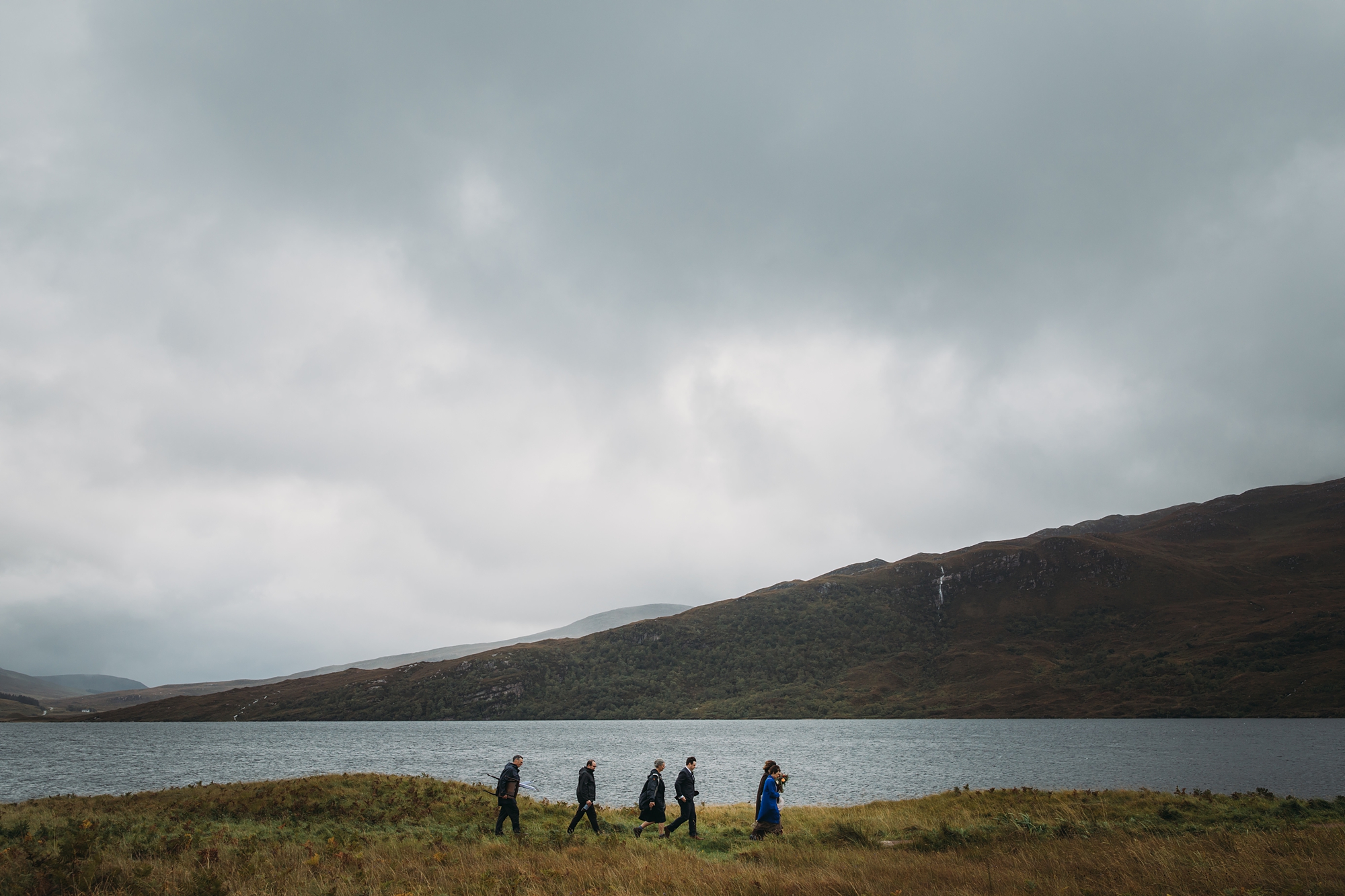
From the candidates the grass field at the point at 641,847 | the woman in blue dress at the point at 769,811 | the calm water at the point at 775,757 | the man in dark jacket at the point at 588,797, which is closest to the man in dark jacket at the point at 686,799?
the grass field at the point at 641,847

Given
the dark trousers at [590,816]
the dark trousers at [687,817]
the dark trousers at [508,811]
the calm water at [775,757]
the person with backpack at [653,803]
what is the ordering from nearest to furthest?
the dark trousers at [590,816] < the dark trousers at [687,817] < the dark trousers at [508,811] < the person with backpack at [653,803] < the calm water at [775,757]

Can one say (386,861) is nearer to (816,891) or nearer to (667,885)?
(667,885)

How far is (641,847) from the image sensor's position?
1866 cm

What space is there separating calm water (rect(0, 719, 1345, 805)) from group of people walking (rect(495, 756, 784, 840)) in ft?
69.1

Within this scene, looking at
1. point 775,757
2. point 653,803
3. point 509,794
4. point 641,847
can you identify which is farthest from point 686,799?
point 775,757

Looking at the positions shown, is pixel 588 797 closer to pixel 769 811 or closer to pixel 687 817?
pixel 687 817

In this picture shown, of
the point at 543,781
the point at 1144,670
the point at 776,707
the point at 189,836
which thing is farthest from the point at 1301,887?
the point at 1144,670

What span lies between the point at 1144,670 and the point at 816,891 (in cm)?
20816

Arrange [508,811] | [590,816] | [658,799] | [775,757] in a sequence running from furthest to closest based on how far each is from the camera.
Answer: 1. [775,757]
2. [658,799]
3. [508,811]
4. [590,816]

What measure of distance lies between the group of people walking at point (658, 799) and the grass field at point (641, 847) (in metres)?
0.62

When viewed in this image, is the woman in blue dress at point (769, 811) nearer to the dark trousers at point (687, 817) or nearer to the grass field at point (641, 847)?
the grass field at point (641, 847)

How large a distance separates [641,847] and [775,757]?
2434 inches

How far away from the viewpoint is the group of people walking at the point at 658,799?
68.8ft

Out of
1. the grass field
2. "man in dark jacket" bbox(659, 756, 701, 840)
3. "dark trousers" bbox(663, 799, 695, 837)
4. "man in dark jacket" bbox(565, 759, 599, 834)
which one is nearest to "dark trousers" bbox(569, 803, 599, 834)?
"man in dark jacket" bbox(565, 759, 599, 834)
